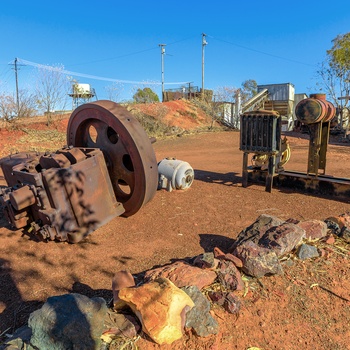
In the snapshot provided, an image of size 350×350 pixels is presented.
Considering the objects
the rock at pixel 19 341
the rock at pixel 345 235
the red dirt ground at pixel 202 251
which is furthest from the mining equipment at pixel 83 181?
the rock at pixel 345 235

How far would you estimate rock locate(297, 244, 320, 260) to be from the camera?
119 inches

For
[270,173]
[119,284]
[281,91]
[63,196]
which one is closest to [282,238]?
[119,284]

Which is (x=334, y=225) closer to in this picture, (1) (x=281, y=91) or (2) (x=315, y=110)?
(2) (x=315, y=110)

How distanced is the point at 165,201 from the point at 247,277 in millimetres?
2678

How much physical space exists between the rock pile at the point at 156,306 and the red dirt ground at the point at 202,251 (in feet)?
0.35

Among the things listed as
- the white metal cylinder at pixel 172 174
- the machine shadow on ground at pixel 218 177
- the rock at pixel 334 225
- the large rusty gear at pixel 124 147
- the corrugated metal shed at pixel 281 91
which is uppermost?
the corrugated metal shed at pixel 281 91

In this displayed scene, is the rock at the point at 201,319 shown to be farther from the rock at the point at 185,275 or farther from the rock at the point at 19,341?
the rock at the point at 19,341

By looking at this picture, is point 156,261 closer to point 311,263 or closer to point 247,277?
point 247,277

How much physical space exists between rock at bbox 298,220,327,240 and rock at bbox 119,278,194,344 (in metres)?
1.83

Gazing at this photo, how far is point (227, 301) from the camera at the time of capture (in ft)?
7.71

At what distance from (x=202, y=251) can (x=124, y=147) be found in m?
1.68

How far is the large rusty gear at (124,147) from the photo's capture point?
3.85 meters

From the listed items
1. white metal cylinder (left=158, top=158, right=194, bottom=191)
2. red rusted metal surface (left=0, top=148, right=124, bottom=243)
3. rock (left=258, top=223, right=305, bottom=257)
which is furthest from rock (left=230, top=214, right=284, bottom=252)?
white metal cylinder (left=158, top=158, right=194, bottom=191)

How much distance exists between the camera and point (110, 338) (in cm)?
204
